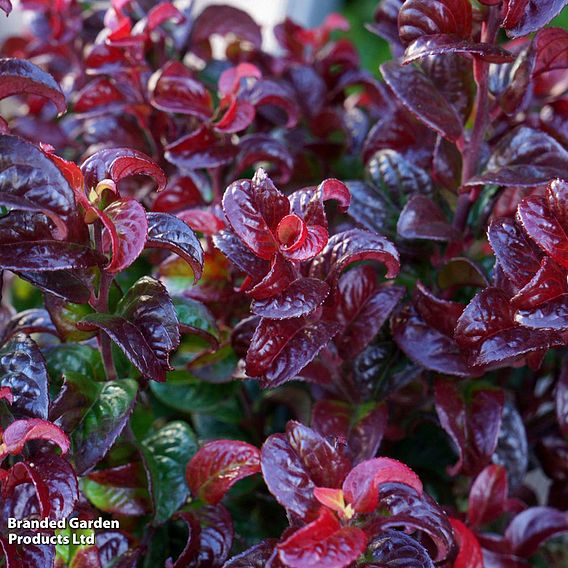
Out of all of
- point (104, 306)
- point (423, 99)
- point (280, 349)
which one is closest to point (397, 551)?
point (280, 349)

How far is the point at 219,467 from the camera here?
61 centimetres

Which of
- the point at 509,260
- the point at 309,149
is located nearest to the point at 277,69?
the point at 309,149

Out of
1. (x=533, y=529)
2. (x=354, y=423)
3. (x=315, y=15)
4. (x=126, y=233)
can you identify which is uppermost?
(x=315, y=15)

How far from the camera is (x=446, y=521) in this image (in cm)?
51

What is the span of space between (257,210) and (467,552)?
1.02 ft

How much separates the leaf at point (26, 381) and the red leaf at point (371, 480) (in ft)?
0.72

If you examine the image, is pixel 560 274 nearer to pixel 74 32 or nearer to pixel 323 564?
pixel 323 564

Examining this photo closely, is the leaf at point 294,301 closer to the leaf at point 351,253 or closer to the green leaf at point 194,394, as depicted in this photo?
the leaf at point 351,253

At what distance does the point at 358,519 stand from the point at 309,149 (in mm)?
555

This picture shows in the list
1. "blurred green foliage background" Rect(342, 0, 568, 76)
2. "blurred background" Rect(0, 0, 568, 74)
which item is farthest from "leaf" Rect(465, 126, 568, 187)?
"blurred green foliage background" Rect(342, 0, 568, 76)

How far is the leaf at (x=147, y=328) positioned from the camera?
1.75 ft

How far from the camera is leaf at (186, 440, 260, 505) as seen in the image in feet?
1.94

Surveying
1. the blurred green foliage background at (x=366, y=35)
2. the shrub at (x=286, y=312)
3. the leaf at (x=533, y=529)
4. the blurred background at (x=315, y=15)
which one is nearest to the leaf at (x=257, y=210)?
the shrub at (x=286, y=312)

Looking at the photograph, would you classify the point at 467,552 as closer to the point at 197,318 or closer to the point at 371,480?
the point at 371,480
